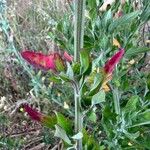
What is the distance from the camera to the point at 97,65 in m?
1.14

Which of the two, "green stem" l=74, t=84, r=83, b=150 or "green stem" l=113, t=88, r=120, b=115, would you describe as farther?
"green stem" l=113, t=88, r=120, b=115

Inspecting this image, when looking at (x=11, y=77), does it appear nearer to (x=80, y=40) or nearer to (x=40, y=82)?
(x=40, y=82)

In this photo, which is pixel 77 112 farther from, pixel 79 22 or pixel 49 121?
pixel 79 22

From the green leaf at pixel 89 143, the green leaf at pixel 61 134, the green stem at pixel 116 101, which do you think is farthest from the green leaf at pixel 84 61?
the green stem at pixel 116 101

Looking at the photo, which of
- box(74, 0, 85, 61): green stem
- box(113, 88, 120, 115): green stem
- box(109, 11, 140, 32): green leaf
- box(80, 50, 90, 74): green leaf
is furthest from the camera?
box(113, 88, 120, 115): green stem

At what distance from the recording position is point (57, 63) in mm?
844

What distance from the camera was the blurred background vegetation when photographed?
1072 millimetres

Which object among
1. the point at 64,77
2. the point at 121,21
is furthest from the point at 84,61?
the point at 121,21

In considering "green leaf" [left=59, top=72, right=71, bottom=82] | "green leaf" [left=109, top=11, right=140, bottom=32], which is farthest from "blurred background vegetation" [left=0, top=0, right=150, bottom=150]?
"green leaf" [left=59, top=72, right=71, bottom=82]

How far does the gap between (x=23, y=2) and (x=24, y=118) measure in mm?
1074

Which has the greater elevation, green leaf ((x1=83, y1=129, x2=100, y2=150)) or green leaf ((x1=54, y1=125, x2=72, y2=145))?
green leaf ((x1=54, y1=125, x2=72, y2=145))

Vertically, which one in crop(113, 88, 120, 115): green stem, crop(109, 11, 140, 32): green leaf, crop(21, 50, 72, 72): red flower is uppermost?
crop(109, 11, 140, 32): green leaf

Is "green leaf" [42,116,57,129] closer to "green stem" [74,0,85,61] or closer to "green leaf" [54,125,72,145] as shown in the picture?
"green leaf" [54,125,72,145]

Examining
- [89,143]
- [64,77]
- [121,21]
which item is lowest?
[89,143]
